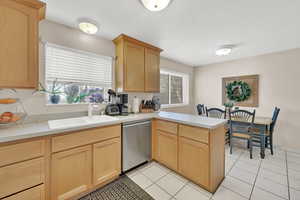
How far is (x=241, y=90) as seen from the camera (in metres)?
3.41

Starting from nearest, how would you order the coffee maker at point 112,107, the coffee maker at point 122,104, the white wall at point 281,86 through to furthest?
the coffee maker at point 112,107 < the coffee maker at point 122,104 < the white wall at point 281,86

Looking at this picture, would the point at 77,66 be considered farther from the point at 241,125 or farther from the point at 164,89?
the point at 241,125

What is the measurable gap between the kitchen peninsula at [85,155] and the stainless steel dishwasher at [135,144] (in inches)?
3.9

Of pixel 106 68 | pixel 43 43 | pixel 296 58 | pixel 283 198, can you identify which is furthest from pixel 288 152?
pixel 43 43

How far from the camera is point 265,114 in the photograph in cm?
311

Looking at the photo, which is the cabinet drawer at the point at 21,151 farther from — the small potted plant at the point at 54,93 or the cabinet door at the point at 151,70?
the cabinet door at the point at 151,70

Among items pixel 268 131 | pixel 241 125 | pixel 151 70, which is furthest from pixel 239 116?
pixel 151 70

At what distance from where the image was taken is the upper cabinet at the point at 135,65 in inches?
87.4

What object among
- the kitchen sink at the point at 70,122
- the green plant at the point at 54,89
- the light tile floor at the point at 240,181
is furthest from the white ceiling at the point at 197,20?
the light tile floor at the point at 240,181

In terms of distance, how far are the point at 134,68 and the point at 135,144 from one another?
1390 millimetres

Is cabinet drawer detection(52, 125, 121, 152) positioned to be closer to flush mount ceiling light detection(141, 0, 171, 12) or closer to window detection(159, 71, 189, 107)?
flush mount ceiling light detection(141, 0, 171, 12)

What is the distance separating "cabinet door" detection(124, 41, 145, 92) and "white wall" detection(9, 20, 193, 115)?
0.37 meters

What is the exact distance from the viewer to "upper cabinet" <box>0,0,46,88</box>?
1218 mm

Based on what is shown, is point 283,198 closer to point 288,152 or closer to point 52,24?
point 288,152
